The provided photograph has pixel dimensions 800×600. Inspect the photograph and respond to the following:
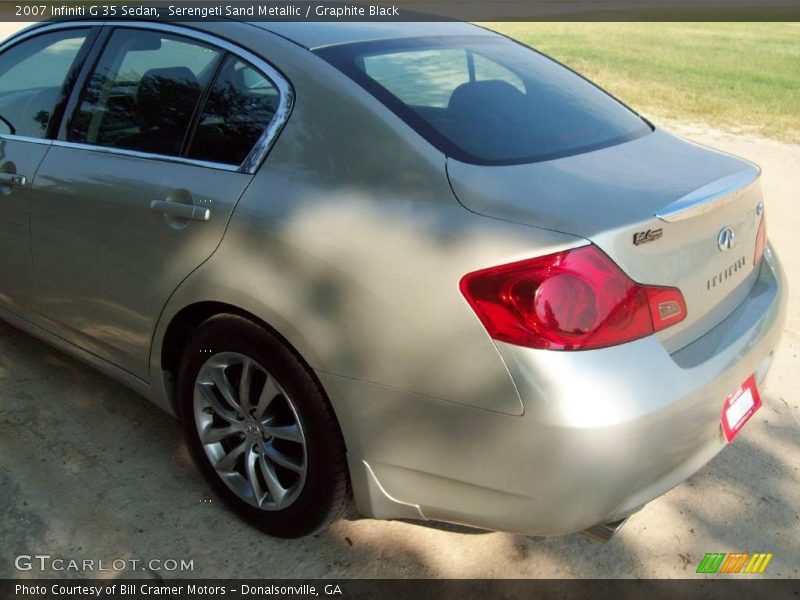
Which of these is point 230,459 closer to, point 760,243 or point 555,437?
point 555,437

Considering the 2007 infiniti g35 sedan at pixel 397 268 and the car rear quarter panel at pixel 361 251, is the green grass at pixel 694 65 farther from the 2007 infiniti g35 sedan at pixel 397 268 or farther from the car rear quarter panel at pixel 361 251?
the car rear quarter panel at pixel 361 251

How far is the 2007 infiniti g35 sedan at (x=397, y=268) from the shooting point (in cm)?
203

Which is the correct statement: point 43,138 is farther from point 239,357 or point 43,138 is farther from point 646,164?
point 646,164

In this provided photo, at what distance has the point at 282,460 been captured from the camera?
256 cm

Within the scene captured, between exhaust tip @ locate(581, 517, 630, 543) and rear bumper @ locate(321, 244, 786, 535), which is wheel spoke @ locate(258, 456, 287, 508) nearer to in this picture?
rear bumper @ locate(321, 244, 786, 535)

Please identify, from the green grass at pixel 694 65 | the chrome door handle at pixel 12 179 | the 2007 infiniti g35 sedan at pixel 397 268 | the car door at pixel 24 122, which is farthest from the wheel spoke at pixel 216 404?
the green grass at pixel 694 65

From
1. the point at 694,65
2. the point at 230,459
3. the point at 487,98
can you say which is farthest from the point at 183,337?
the point at 694,65

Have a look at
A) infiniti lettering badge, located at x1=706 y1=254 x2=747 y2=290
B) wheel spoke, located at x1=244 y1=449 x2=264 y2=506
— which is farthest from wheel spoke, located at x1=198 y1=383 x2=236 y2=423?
infiniti lettering badge, located at x1=706 y1=254 x2=747 y2=290

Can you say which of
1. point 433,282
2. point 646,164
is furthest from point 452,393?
point 646,164

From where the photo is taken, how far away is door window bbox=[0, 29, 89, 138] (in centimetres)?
323

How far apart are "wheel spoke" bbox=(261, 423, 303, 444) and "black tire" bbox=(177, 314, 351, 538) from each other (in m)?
0.05

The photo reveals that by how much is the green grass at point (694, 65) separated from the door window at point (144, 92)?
7950 mm

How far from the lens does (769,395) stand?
361cm

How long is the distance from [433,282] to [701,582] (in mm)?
1322
